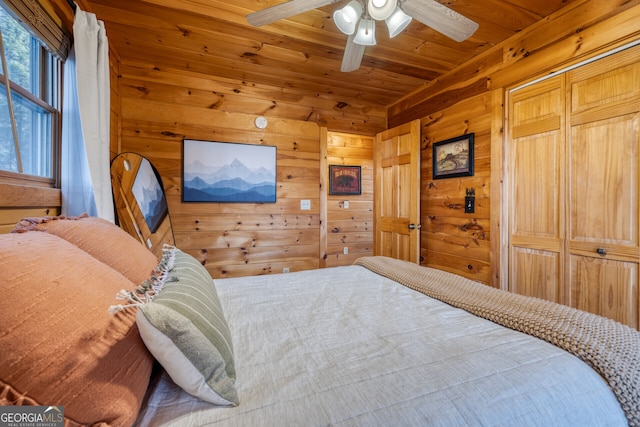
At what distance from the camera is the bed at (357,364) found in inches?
23.3

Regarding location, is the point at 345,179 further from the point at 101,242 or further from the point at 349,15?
the point at 101,242

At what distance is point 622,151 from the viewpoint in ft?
5.67

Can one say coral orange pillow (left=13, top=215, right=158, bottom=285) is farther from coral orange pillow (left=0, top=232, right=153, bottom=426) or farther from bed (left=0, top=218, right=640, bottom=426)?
coral orange pillow (left=0, top=232, right=153, bottom=426)

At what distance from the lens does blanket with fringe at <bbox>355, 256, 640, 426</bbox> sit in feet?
→ 2.49

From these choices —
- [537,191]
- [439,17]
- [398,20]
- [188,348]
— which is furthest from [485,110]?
[188,348]

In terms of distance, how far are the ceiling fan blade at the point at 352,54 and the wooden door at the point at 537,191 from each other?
57.2 inches

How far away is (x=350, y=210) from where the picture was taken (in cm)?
436

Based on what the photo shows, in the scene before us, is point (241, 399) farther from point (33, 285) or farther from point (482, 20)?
point (482, 20)

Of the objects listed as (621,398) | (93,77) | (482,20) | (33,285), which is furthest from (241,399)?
(482,20)

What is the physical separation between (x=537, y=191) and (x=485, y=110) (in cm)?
90

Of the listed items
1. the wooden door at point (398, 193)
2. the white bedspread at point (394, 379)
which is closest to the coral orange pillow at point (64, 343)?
the white bedspread at point (394, 379)

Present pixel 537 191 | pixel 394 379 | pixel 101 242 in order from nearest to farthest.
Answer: pixel 394 379 → pixel 101 242 → pixel 537 191

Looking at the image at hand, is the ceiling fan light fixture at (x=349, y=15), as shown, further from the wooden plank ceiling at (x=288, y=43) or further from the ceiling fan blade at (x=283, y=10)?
the wooden plank ceiling at (x=288, y=43)

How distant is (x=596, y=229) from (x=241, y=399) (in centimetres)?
242
